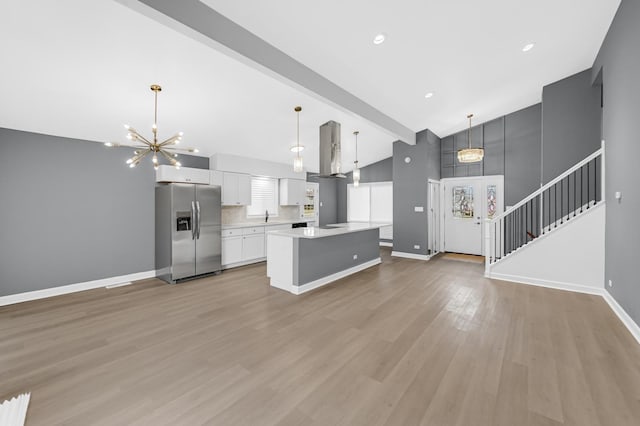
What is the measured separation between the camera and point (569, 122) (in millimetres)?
4875

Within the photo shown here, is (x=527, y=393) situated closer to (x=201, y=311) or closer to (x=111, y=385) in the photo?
(x=111, y=385)

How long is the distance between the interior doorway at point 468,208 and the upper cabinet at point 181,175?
6350mm

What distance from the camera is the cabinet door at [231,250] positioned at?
Answer: 554 cm

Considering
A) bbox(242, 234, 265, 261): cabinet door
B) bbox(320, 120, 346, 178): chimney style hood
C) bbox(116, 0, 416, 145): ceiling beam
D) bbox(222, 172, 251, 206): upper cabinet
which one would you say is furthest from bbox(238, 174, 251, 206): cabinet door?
bbox(116, 0, 416, 145): ceiling beam

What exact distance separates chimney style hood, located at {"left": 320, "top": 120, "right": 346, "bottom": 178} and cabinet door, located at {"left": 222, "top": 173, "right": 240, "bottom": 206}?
227 centimetres

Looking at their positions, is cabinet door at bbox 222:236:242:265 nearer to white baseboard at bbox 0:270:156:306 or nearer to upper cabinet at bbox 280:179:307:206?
white baseboard at bbox 0:270:156:306

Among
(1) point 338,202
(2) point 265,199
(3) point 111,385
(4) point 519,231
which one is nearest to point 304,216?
(2) point 265,199

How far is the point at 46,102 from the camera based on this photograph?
3.24m

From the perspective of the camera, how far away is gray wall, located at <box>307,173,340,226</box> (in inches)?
351

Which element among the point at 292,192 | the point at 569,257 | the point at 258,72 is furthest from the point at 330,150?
the point at 569,257

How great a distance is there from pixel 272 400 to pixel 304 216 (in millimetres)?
6257

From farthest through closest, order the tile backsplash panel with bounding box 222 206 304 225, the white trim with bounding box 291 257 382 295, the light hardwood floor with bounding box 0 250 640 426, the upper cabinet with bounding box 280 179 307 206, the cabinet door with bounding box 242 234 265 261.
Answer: the upper cabinet with bounding box 280 179 307 206, the tile backsplash panel with bounding box 222 206 304 225, the cabinet door with bounding box 242 234 265 261, the white trim with bounding box 291 257 382 295, the light hardwood floor with bounding box 0 250 640 426

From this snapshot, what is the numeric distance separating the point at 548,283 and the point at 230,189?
636cm

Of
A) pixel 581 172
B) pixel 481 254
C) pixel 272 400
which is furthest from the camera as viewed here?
pixel 481 254
